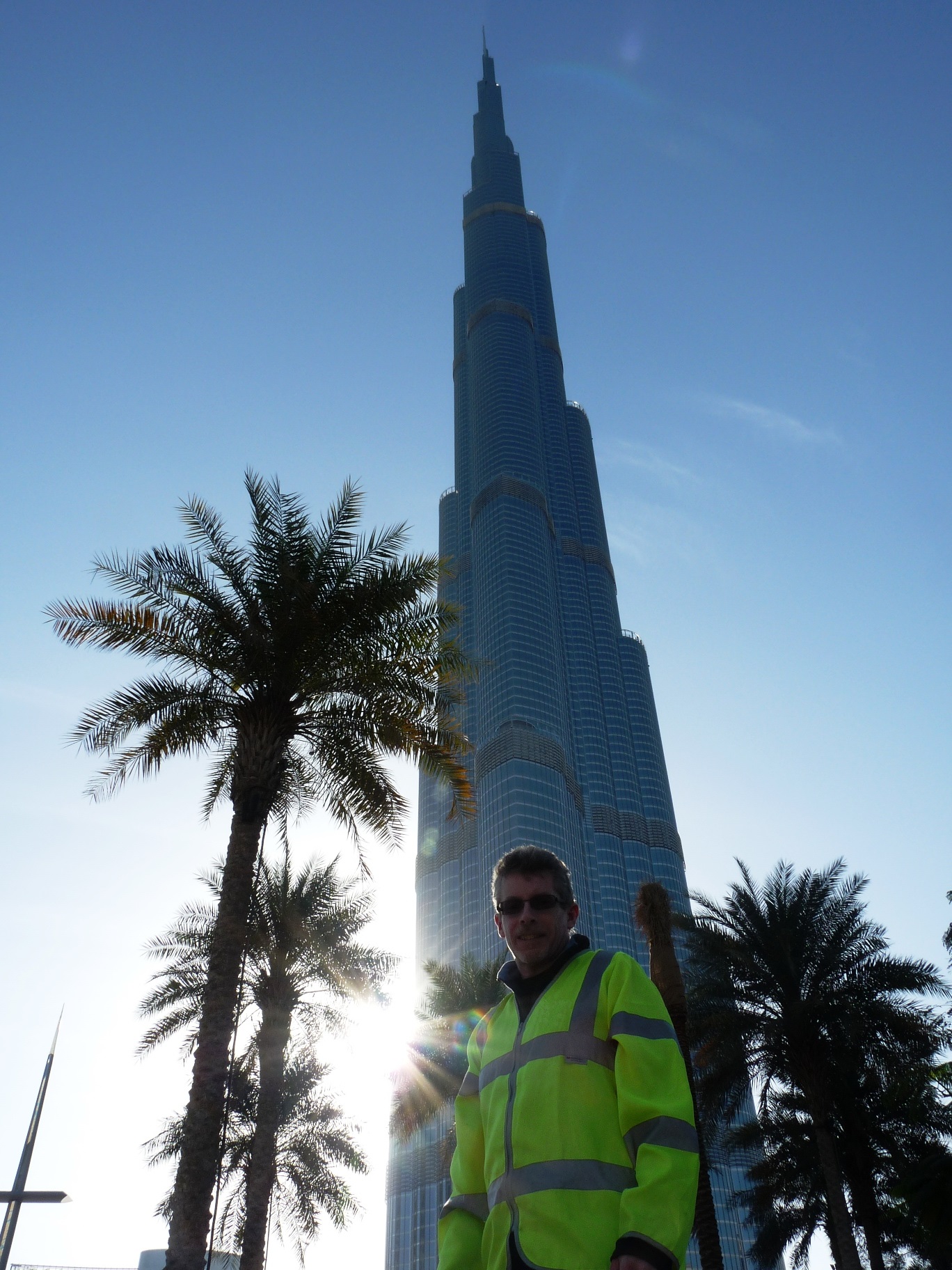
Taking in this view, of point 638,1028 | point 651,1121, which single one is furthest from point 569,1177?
point 638,1028

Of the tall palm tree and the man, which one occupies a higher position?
the tall palm tree

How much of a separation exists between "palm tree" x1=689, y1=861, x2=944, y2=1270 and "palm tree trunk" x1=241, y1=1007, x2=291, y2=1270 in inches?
360

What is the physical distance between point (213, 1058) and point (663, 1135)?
8.85 meters

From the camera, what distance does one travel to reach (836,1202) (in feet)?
62.0

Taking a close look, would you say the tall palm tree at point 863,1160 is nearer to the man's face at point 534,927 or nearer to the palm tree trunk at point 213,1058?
the palm tree trunk at point 213,1058

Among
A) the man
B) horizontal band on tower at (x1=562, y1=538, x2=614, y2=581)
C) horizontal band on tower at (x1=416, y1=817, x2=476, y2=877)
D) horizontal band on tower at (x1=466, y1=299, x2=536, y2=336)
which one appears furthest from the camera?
horizontal band on tower at (x1=466, y1=299, x2=536, y2=336)

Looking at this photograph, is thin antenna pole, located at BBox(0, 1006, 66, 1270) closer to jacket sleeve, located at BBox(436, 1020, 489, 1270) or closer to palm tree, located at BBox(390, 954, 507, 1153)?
palm tree, located at BBox(390, 954, 507, 1153)

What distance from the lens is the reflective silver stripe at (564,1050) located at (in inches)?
119

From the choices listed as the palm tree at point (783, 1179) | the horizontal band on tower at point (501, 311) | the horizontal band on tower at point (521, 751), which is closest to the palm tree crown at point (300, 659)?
the palm tree at point (783, 1179)

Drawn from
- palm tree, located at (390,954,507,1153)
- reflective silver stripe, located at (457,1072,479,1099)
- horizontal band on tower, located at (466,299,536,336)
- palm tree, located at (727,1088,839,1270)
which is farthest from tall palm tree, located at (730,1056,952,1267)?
horizontal band on tower, located at (466,299,536,336)

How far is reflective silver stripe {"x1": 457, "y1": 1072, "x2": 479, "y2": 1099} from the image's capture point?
3482 mm

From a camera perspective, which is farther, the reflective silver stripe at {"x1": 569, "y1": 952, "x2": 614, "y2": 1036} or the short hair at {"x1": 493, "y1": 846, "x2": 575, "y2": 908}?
the short hair at {"x1": 493, "y1": 846, "x2": 575, "y2": 908}

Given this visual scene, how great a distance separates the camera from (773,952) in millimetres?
21609

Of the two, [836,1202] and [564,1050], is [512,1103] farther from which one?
[836,1202]
